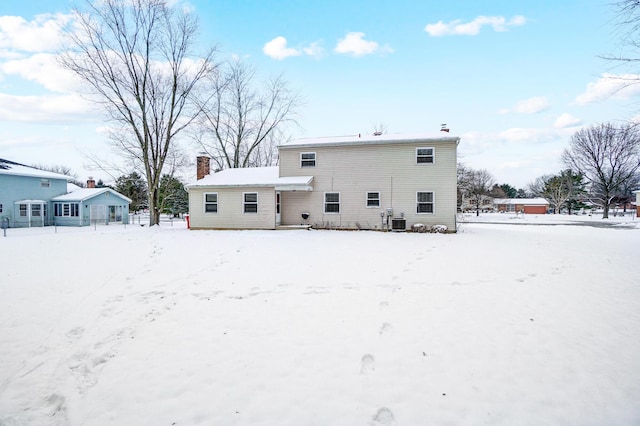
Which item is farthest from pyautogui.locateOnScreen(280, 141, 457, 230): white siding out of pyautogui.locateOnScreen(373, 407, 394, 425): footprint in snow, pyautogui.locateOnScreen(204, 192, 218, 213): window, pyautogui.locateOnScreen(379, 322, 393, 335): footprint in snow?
pyautogui.locateOnScreen(373, 407, 394, 425): footprint in snow

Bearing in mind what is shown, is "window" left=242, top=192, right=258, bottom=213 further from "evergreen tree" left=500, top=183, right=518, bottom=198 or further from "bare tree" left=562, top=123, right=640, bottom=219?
"evergreen tree" left=500, top=183, right=518, bottom=198

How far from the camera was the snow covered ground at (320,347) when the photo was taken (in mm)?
2801

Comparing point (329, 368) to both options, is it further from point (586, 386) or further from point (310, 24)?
point (310, 24)

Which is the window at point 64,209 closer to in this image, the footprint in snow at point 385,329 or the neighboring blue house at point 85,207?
the neighboring blue house at point 85,207

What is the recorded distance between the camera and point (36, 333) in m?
4.24

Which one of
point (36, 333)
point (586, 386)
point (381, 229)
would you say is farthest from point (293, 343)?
point (381, 229)

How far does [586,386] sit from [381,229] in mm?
14664

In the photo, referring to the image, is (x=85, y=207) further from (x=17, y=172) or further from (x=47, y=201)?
(x=17, y=172)

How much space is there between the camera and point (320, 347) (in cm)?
385

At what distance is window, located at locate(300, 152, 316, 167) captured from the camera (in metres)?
18.9

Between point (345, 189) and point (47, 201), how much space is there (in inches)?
985

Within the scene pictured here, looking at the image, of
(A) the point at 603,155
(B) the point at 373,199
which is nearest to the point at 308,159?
(B) the point at 373,199

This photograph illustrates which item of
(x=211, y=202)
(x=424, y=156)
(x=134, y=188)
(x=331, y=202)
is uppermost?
(x=134, y=188)

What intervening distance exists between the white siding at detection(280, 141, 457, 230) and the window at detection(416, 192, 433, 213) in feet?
0.77
